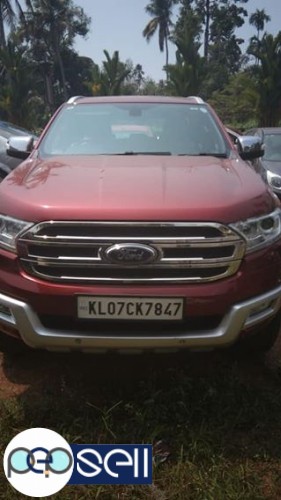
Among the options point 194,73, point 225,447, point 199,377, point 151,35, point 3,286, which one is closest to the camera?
point 225,447

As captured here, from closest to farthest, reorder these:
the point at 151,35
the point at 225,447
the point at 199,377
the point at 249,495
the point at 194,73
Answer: the point at 249,495 → the point at 225,447 → the point at 199,377 → the point at 194,73 → the point at 151,35

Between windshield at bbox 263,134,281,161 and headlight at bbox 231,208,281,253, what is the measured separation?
506 centimetres

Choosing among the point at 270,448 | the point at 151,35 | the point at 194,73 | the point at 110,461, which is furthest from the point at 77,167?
the point at 151,35

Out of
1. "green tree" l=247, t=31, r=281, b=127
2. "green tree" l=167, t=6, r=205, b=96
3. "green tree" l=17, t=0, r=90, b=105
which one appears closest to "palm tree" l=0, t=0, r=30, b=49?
"green tree" l=17, t=0, r=90, b=105

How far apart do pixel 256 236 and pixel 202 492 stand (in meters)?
1.18

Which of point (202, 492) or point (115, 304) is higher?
point (115, 304)

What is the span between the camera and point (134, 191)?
2.45 metres

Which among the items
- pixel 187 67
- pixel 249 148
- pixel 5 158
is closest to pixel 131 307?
pixel 249 148

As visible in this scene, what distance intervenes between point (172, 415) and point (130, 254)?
Result: 858 millimetres

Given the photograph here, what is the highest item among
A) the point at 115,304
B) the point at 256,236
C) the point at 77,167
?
the point at 77,167

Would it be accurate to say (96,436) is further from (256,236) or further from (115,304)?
(256,236)

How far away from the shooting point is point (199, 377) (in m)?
2.82

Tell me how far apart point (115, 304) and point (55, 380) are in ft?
2.84

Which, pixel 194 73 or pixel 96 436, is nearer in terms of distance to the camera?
pixel 96 436
